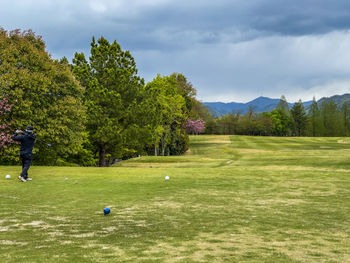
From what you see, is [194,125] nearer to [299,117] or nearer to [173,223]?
[173,223]

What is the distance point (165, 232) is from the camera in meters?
7.37

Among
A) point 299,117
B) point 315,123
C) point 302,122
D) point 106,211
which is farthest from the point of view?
point 299,117

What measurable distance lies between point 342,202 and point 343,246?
563 cm

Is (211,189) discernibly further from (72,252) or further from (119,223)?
(72,252)

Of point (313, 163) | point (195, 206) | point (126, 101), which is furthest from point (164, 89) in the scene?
point (195, 206)

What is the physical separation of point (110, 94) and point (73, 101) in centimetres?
730

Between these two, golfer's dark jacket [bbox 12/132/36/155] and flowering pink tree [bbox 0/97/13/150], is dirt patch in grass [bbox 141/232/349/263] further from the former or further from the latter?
flowering pink tree [bbox 0/97/13/150]

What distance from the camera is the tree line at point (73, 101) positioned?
88.0 ft

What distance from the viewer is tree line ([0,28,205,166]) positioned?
1056 inches

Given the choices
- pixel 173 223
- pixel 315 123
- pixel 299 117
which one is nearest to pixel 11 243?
pixel 173 223

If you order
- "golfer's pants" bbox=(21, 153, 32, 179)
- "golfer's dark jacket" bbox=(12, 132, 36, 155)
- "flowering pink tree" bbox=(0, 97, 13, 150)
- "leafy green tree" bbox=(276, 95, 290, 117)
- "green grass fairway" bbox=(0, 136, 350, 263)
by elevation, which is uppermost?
"leafy green tree" bbox=(276, 95, 290, 117)

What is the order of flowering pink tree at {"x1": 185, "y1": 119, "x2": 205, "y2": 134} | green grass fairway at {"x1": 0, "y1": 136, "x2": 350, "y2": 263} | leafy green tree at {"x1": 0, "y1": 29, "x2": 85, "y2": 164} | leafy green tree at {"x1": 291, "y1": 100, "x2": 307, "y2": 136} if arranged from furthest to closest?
leafy green tree at {"x1": 291, "y1": 100, "x2": 307, "y2": 136}
flowering pink tree at {"x1": 185, "y1": 119, "x2": 205, "y2": 134}
leafy green tree at {"x1": 0, "y1": 29, "x2": 85, "y2": 164}
green grass fairway at {"x1": 0, "y1": 136, "x2": 350, "y2": 263}

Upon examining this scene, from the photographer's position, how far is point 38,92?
1113 inches

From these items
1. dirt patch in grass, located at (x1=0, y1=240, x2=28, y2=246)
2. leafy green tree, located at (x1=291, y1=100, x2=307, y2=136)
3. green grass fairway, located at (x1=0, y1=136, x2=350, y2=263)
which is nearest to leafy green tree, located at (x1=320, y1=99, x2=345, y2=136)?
leafy green tree, located at (x1=291, y1=100, x2=307, y2=136)
